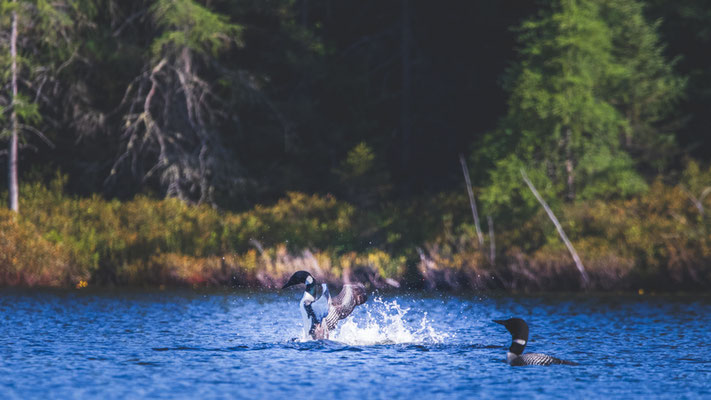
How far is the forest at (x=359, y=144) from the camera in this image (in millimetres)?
30156

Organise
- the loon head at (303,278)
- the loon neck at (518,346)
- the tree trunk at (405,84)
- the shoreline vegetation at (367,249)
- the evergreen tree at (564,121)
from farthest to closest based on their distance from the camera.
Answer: the tree trunk at (405,84) → the evergreen tree at (564,121) → the shoreline vegetation at (367,249) → the loon head at (303,278) → the loon neck at (518,346)

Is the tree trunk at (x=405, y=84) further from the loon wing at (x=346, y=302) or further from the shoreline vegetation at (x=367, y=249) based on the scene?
the loon wing at (x=346, y=302)

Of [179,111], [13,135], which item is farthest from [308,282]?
[179,111]

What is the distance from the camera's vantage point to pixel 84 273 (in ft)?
99.6

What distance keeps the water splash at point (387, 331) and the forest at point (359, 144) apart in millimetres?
7465

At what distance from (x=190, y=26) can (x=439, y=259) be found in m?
13.0

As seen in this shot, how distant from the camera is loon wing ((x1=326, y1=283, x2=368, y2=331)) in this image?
17.6m

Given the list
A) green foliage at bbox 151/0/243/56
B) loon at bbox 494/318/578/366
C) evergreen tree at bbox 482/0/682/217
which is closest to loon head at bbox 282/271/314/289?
loon at bbox 494/318/578/366

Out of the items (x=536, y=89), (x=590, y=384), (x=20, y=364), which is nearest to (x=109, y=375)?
(x=20, y=364)

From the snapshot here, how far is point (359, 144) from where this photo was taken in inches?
1566

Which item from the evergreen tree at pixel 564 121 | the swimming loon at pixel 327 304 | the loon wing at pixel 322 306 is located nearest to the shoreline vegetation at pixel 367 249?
the evergreen tree at pixel 564 121

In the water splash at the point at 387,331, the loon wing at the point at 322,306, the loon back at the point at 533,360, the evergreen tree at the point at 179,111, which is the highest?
the evergreen tree at the point at 179,111

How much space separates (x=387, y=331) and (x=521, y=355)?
13.7 ft

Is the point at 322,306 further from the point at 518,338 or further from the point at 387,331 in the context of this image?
the point at 518,338
